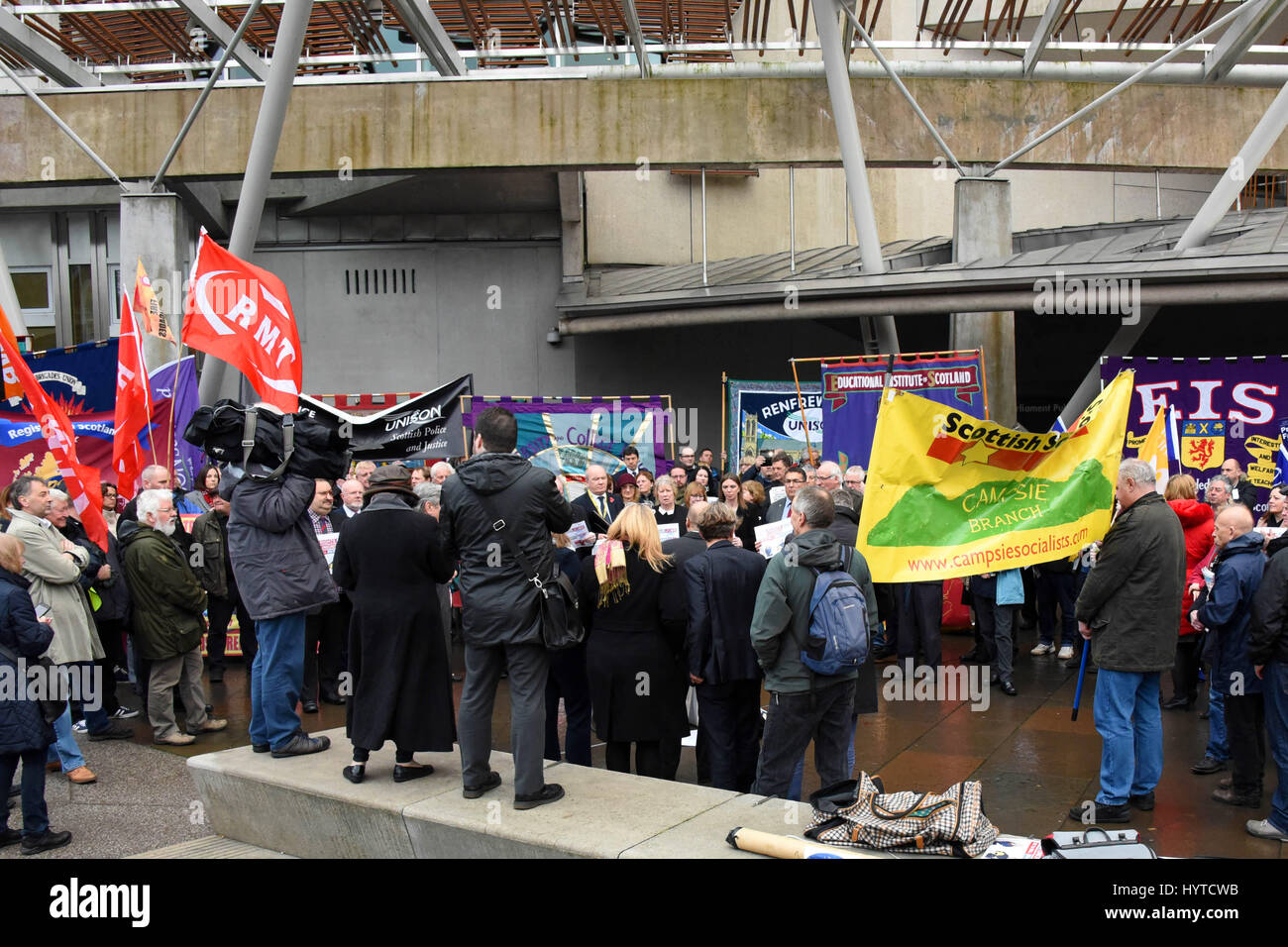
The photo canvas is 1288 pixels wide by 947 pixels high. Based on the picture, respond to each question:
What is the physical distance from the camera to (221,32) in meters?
15.8

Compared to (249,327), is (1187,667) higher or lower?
lower

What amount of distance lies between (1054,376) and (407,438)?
13378 millimetres

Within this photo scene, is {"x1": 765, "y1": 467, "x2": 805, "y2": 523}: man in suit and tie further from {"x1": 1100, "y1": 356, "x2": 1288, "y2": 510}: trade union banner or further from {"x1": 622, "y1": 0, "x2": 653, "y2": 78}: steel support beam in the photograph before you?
{"x1": 622, "y1": 0, "x2": 653, "y2": 78}: steel support beam

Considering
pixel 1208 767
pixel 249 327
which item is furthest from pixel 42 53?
pixel 1208 767

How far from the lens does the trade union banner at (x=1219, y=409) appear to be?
1145cm

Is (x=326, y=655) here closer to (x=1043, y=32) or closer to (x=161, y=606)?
(x=161, y=606)

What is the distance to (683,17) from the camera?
55.3 ft

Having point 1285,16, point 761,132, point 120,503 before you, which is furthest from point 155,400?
point 1285,16

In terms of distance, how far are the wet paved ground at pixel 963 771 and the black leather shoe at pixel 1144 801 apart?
51 millimetres

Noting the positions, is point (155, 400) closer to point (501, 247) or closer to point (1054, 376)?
point (501, 247)

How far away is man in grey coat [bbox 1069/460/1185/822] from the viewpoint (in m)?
6.22

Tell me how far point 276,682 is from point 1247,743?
5558 millimetres

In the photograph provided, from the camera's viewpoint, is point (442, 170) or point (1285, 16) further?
point (1285, 16)
